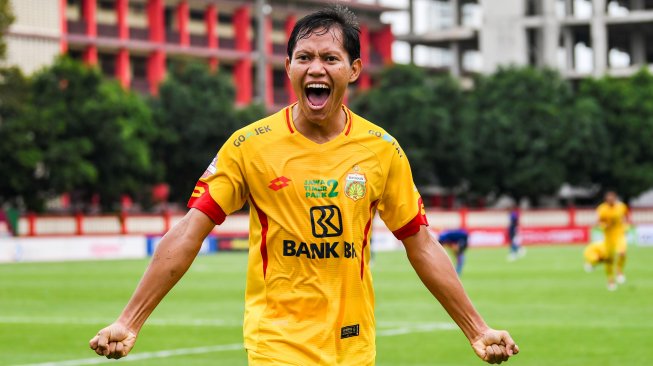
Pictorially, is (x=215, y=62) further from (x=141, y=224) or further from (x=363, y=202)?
(x=363, y=202)

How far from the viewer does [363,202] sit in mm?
5973

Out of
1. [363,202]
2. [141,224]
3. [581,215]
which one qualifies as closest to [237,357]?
[363,202]

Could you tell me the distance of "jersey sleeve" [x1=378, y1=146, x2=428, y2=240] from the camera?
6148mm

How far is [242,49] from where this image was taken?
291 feet

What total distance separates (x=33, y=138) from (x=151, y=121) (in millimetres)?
9593

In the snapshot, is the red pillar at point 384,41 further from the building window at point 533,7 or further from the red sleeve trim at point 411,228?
the red sleeve trim at point 411,228

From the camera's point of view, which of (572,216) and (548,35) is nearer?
(572,216)

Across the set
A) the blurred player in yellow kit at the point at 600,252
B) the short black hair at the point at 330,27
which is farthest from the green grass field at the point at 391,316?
the short black hair at the point at 330,27

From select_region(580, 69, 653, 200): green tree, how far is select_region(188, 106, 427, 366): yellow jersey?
67.6 m

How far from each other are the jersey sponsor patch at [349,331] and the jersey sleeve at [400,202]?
50 centimetres

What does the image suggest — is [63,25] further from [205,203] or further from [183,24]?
[205,203]

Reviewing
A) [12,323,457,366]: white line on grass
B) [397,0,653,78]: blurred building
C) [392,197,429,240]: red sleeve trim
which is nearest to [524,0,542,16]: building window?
[397,0,653,78]: blurred building

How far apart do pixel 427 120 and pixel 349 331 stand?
Answer: 6533cm

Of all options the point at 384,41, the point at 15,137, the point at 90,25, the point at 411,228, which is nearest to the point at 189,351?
the point at 411,228
